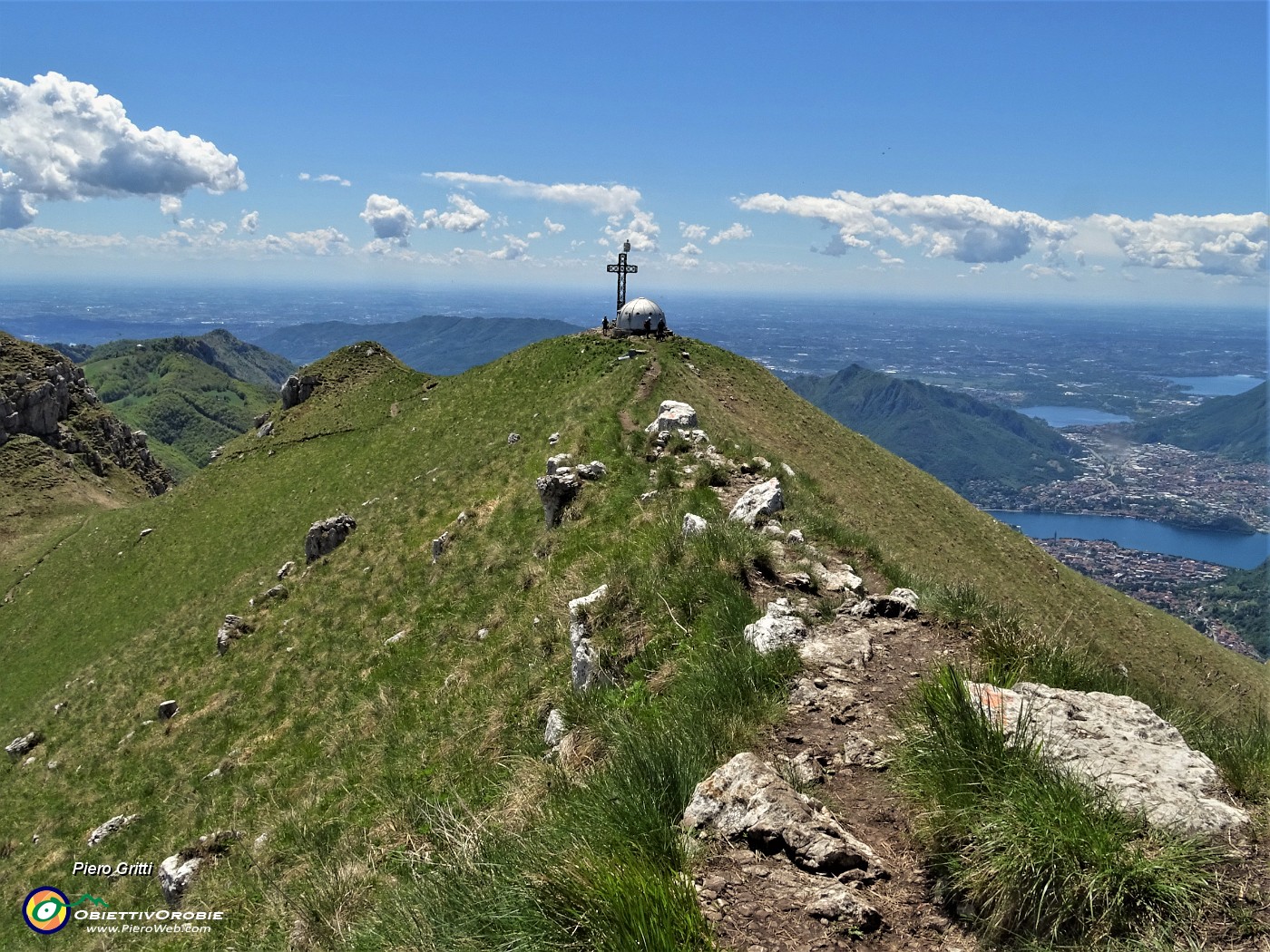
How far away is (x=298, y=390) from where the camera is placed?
6531cm

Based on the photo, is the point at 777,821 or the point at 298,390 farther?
the point at 298,390

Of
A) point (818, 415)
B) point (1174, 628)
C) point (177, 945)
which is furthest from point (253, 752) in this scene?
point (1174, 628)

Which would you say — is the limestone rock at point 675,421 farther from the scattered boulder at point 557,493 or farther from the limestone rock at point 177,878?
the limestone rock at point 177,878

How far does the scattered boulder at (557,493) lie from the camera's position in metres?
19.9

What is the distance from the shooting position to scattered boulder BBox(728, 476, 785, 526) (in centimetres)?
1360

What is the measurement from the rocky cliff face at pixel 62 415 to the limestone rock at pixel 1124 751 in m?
104

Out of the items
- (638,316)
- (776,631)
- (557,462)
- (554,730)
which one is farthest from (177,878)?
(638,316)

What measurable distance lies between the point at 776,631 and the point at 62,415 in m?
109

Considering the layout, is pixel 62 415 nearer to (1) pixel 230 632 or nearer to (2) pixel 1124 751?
(1) pixel 230 632

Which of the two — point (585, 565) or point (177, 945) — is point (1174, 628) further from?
point (177, 945)

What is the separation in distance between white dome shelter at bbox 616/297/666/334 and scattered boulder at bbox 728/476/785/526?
34.6m

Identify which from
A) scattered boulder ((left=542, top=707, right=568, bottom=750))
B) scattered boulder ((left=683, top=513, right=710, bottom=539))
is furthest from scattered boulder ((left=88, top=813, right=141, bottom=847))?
scattered boulder ((left=683, top=513, right=710, bottom=539))

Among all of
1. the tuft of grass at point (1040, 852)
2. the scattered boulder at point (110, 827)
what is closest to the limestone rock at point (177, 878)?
the scattered boulder at point (110, 827)

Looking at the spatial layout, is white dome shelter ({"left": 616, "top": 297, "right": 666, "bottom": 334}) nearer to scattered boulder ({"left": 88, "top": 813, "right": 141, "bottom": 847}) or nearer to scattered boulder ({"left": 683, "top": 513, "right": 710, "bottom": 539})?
scattered boulder ({"left": 683, "top": 513, "right": 710, "bottom": 539})
